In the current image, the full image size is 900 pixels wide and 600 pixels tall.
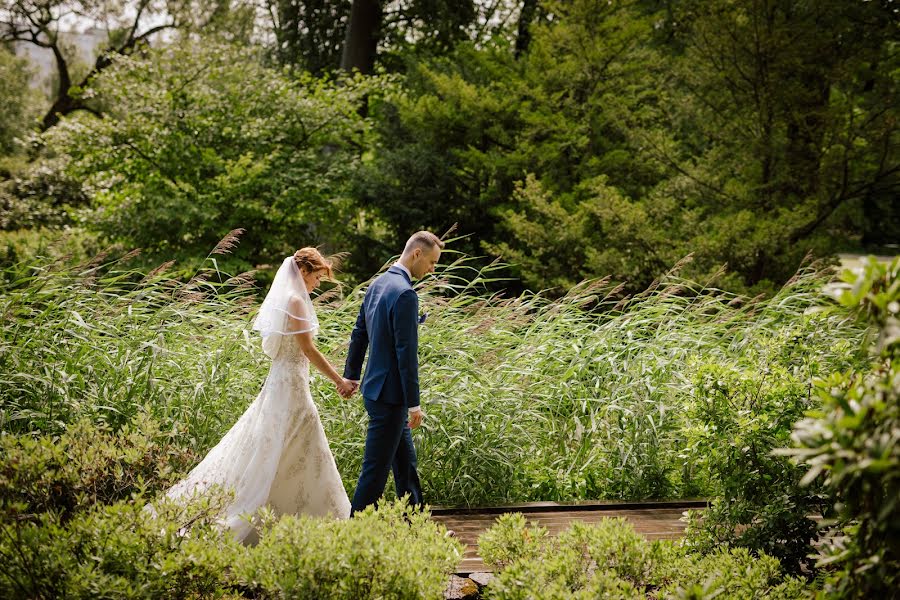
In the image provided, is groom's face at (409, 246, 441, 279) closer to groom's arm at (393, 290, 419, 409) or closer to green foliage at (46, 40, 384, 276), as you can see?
groom's arm at (393, 290, 419, 409)

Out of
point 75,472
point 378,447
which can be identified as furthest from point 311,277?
point 75,472

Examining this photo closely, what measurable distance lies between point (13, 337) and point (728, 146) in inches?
379

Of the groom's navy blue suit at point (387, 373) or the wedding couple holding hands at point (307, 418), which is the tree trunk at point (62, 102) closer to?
the wedding couple holding hands at point (307, 418)

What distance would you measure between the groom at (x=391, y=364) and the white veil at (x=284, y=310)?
0.41 metres

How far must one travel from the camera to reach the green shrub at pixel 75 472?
324 centimetres

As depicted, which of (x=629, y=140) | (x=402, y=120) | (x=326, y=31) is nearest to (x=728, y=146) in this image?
(x=629, y=140)

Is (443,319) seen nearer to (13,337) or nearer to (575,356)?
(575,356)

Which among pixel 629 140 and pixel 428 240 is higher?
pixel 629 140

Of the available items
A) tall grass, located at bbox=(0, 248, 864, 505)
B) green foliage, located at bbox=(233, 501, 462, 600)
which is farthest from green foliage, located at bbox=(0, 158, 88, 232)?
green foliage, located at bbox=(233, 501, 462, 600)

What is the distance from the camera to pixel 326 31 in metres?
19.9

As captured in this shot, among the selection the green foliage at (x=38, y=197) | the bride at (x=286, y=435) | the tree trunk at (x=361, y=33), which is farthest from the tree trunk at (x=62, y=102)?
the bride at (x=286, y=435)

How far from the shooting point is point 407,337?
13.3 feet

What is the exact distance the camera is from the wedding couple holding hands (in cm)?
417

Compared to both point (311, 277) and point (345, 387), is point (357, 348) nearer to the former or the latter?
point (345, 387)
